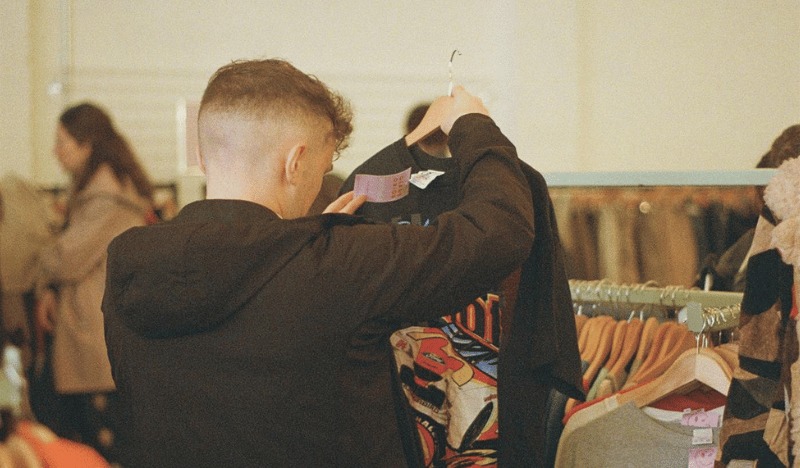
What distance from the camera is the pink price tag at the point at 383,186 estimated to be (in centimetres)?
119

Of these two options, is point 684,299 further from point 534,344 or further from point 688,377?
point 534,344

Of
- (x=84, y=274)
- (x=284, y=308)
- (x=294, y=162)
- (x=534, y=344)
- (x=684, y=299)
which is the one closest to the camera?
(x=284, y=308)

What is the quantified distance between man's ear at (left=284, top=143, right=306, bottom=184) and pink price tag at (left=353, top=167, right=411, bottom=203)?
0.18m

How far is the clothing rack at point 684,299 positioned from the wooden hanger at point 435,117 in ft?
1.74

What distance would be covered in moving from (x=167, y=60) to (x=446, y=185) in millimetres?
3248

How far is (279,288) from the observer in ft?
3.02

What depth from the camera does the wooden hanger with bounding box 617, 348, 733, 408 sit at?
1276mm

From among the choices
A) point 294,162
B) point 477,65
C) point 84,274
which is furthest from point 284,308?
point 477,65

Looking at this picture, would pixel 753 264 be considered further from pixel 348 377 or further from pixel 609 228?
pixel 609 228

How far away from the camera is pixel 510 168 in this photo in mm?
1019

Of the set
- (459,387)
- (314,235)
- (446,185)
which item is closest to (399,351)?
(459,387)

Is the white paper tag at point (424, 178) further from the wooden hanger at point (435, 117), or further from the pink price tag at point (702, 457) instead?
the pink price tag at point (702, 457)

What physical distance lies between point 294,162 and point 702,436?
0.84 meters

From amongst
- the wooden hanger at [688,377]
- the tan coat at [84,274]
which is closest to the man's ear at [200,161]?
the wooden hanger at [688,377]
